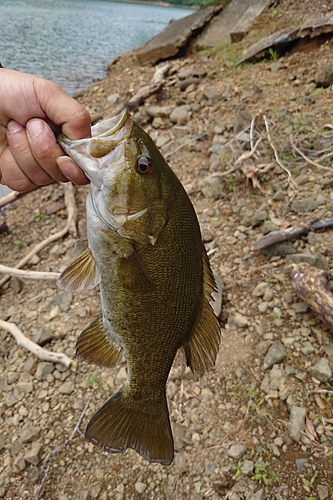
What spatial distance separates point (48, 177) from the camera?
2178mm

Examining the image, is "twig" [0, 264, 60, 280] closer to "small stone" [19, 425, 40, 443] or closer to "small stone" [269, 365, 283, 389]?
"small stone" [19, 425, 40, 443]

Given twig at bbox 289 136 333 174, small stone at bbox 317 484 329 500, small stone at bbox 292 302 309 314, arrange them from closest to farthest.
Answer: small stone at bbox 317 484 329 500
small stone at bbox 292 302 309 314
twig at bbox 289 136 333 174

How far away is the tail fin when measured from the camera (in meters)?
1.85

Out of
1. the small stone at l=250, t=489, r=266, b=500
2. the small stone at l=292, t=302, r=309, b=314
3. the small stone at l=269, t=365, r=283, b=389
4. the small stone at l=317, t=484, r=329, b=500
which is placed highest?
the small stone at l=292, t=302, r=309, b=314

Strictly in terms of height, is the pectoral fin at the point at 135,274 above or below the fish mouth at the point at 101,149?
below

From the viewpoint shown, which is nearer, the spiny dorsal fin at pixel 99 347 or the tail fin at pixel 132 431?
the tail fin at pixel 132 431

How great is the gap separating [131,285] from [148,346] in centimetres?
31

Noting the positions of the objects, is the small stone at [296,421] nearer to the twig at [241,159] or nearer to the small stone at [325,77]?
the twig at [241,159]

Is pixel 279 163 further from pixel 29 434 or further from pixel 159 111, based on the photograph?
pixel 29 434

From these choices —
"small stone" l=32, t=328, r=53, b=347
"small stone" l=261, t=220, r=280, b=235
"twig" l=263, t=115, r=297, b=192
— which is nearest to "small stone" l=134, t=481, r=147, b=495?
"small stone" l=32, t=328, r=53, b=347

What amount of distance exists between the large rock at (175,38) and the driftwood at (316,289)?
32.0ft

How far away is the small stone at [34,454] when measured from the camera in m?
3.14

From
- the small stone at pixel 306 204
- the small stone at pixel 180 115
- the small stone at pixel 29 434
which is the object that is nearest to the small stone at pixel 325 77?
the small stone at pixel 180 115

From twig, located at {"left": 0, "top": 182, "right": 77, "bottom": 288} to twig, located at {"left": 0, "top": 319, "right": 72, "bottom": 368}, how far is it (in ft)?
3.15
